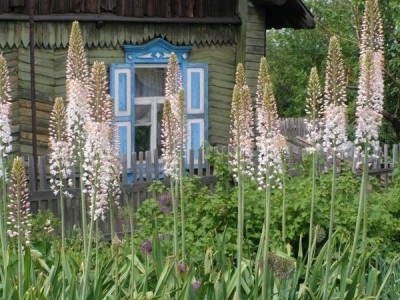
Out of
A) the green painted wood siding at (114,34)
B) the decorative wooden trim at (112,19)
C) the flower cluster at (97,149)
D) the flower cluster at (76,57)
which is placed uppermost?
the decorative wooden trim at (112,19)

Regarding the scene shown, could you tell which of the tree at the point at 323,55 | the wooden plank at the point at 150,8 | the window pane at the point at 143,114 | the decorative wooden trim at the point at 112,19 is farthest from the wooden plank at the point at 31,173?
the tree at the point at 323,55

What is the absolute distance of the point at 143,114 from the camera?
15859mm

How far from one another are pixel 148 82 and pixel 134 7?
106 centimetres

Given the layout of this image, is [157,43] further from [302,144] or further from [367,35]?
[367,35]

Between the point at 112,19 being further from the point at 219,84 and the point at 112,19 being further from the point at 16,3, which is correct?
the point at 219,84

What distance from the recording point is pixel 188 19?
52.5 ft

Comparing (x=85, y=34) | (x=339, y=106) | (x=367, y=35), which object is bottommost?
(x=339, y=106)

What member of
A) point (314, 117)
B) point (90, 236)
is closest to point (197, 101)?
point (314, 117)

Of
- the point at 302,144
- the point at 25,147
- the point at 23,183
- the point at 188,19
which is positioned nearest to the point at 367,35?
the point at 23,183

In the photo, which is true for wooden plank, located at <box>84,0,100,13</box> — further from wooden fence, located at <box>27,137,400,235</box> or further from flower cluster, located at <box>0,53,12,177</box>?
flower cluster, located at <box>0,53,12,177</box>

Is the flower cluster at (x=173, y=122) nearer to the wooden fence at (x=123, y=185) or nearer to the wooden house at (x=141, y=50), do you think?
the wooden fence at (x=123, y=185)

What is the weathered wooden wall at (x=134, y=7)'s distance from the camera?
1457 centimetres

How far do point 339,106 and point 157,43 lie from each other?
35.7ft

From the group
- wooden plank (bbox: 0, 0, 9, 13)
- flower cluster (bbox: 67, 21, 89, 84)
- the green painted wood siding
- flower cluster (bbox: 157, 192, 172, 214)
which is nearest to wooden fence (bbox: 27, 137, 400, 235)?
the green painted wood siding
